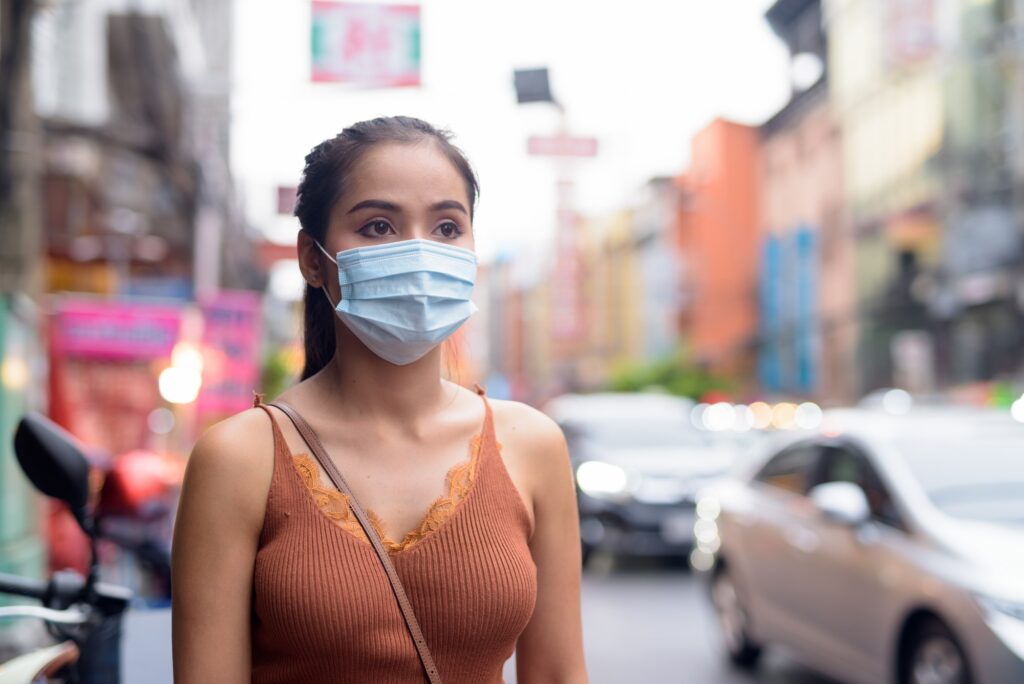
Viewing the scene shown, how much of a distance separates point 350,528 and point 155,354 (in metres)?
11.1

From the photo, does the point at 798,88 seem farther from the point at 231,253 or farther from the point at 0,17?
the point at 0,17

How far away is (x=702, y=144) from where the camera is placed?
59.2 m

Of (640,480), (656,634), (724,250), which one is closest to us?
(656,634)

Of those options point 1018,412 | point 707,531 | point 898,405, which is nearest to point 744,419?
point 898,405

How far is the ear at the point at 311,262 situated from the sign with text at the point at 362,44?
9.39 m

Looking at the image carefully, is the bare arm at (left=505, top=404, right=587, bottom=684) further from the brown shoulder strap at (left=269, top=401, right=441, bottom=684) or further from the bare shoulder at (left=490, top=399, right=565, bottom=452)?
the brown shoulder strap at (left=269, top=401, right=441, bottom=684)

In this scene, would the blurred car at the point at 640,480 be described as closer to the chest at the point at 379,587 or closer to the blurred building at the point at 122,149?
the blurred building at the point at 122,149

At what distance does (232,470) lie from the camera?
2.11 meters

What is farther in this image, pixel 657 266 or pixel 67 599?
pixel 657 266

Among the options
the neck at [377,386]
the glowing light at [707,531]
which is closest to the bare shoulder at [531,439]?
the neck at [377,386]

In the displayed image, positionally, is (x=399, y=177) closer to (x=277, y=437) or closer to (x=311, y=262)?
(x=311, y=262)

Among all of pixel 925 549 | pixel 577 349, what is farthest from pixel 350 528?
pixel 577 349

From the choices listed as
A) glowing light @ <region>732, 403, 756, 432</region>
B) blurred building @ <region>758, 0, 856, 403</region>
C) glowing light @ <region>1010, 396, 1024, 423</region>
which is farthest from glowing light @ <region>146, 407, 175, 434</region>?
blurred building @ <region>758, 0, 856, 403</region>

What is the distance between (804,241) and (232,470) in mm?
46189
